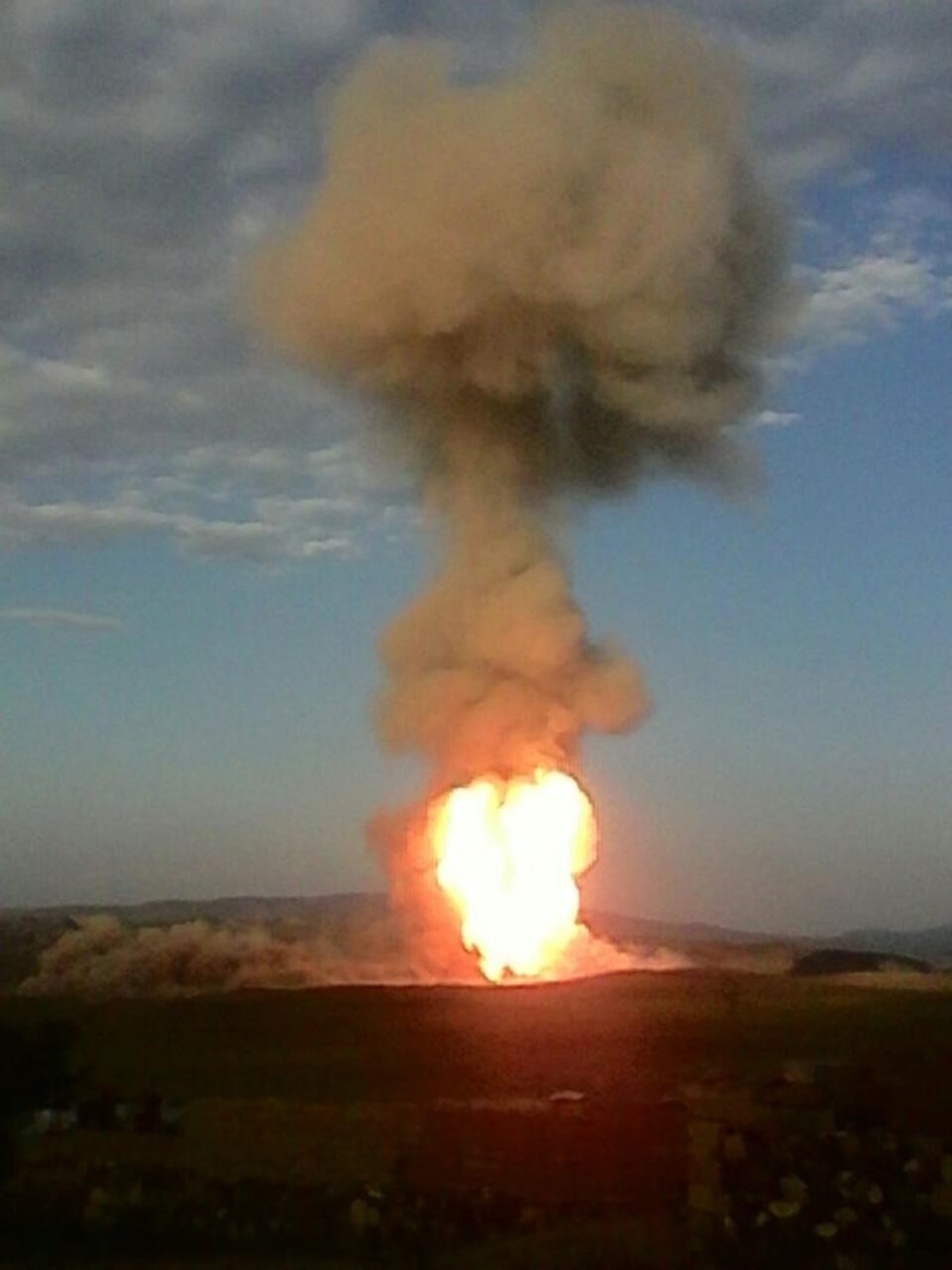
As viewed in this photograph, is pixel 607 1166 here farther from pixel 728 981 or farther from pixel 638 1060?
pixel 728 981

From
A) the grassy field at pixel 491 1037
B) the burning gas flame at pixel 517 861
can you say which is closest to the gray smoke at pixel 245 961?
the burning gas flame at pixel 517 861

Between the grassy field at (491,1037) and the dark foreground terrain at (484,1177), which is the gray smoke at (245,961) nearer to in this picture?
the grassy field at (491,1037)

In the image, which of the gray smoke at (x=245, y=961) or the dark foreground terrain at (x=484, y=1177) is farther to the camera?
the gray smoke at (x=245, y=961)

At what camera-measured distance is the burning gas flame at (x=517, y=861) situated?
6153 cm

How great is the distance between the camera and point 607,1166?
2262cm

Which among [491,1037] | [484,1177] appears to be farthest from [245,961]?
[484,1177]

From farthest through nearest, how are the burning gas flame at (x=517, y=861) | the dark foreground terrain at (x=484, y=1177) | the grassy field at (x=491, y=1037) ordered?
the burning gas flame at (x=517, y=861) < the grassy field at (x=491, y=1037) < the dark foreground terrain at (x=484, y=1177)

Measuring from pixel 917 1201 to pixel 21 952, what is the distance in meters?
80.1

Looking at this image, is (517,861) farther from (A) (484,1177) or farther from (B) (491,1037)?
(A) (484,1177)

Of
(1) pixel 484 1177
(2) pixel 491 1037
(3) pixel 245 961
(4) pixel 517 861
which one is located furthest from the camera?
(3) pixel 245 961

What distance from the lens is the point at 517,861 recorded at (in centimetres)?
6219

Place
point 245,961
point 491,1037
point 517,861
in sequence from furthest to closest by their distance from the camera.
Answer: point 245,961
point 517,861
point 491,1037

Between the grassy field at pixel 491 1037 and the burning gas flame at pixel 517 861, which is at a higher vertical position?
the burning gas flame at pixel 517 861

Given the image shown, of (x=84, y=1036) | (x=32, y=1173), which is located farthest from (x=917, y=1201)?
(x=84, y=1036)
